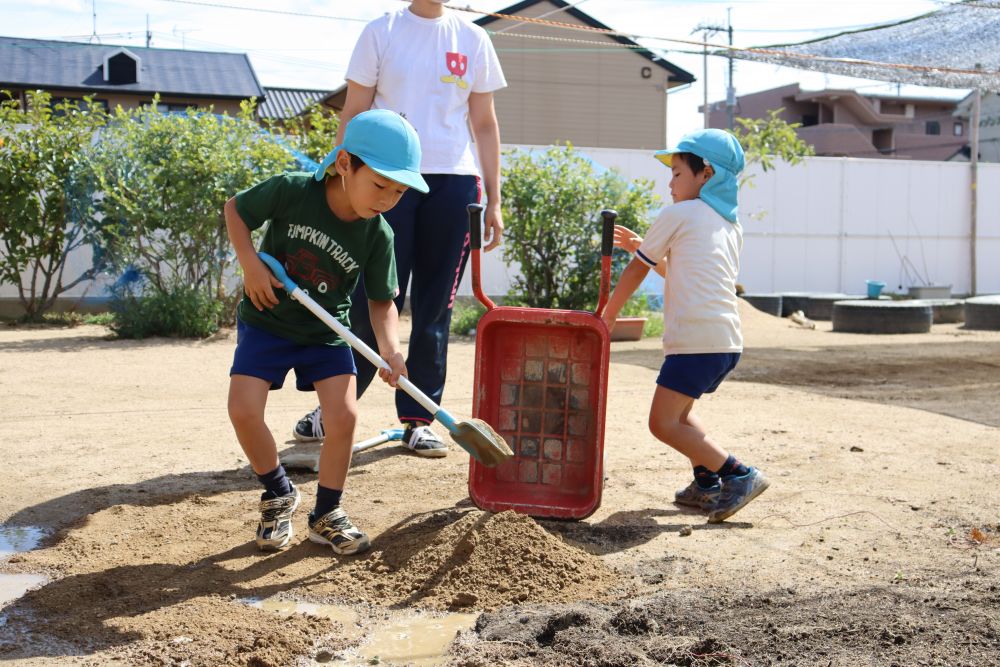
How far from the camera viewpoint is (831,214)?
1759 centimetres

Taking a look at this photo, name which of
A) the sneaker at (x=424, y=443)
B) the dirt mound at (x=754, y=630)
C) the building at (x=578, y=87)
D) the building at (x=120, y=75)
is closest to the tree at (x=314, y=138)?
the sneaker at (x=424, y=443)

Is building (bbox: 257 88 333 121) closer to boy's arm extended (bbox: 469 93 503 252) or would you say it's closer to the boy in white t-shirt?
boy's arm extended (bbox: 469 93 503 252)


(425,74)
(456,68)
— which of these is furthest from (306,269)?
(456,68)

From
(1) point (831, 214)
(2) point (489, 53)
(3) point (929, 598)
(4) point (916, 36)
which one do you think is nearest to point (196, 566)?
(3) point (929, 598)

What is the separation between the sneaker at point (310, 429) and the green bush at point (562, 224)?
612 cm

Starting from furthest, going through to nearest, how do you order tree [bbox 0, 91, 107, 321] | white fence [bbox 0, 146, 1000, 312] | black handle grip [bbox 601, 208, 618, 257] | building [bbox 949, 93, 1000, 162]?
building [bbox 949, 93, 1000, 162] → white fence [bbox 0, 146, 1000, 312] → tree [bbox 0, 91, 107, 321] → black handle grip [bbox 601, 208, 618, 257]

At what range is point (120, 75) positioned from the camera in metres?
31.1

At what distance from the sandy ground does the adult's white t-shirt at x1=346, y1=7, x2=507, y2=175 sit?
1337 mm

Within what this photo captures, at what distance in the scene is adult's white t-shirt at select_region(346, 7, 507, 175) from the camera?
163 inches

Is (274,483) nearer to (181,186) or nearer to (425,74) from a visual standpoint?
(425,74)

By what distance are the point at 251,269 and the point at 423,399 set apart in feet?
2.15

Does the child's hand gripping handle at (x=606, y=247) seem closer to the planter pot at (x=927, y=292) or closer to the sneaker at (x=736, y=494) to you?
the sneaker at (x=736, y=494)

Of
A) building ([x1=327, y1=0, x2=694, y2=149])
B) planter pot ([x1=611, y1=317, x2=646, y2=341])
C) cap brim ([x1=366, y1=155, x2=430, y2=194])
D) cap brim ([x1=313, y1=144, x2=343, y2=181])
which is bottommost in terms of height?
planter pot ([x1=611, y1=317, x2=646, y2=341])

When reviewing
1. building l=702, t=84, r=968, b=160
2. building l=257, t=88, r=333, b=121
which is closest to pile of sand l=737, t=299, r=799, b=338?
building l=257, t=88, r=333, b=121
